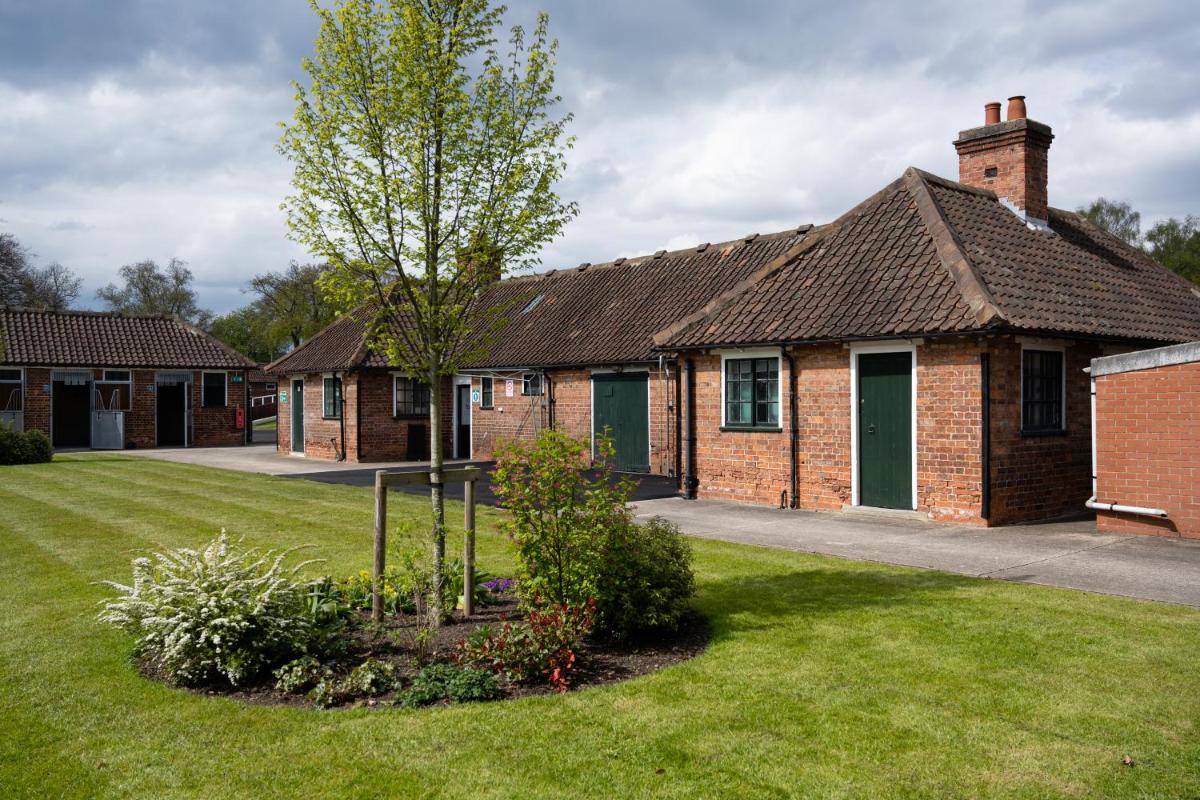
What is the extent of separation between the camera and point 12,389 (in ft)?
104

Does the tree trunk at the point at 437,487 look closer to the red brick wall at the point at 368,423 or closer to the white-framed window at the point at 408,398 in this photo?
the red brick wall at the point at 368,423

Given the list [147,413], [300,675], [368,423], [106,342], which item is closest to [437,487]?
[300,675]

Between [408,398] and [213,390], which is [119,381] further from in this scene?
[408,398]

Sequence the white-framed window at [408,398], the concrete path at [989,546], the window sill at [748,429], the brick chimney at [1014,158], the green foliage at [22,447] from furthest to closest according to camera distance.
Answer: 1. the white-framed window at [408,398]
2. the green foliage at [22,447]
3. the brick chimney at [1014,158]
4. the window sill at [748,429]
5. the concrete path at [989,546]

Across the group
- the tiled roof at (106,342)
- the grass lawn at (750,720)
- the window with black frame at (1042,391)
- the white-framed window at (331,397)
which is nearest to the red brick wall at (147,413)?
the tiled roof at (106,342)

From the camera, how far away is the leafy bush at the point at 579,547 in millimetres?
6645

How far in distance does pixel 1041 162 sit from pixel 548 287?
14.9 meters

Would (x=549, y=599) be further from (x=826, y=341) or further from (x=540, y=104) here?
(x=826, y=341)

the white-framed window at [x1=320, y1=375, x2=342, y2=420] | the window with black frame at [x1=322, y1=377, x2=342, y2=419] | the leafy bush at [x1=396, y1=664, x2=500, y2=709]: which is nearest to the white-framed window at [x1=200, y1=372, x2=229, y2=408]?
the white-framed window at [x1=320, y1=375, x2=342, y2=420]

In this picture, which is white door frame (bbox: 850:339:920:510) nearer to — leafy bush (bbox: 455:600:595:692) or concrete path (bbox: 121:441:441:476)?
leafy bush (bbox: 455:600:595:692)

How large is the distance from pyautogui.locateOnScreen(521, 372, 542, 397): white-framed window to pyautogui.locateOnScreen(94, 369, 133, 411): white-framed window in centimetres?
1873

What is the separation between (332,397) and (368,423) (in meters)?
2.22

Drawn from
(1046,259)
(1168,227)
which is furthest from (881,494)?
(1168,227)

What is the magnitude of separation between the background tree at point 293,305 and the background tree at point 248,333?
940 mm
